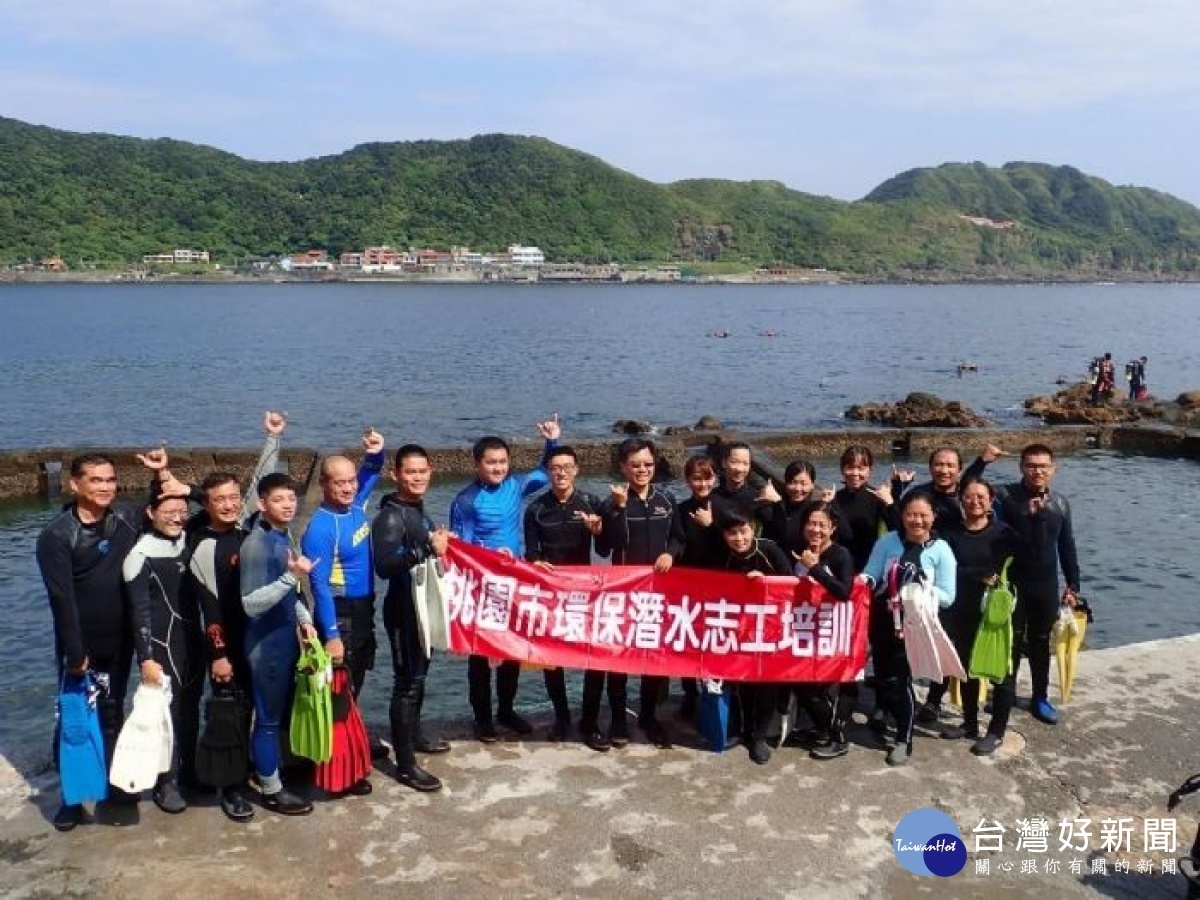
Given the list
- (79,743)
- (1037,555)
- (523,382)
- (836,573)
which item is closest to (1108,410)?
(523,382)

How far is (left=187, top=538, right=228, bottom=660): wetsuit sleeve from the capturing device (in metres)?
5.66

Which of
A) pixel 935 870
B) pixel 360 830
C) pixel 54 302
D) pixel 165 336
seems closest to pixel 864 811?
pixel 935 870

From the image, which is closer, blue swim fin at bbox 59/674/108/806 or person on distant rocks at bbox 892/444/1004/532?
blue swim fin at bbox 59/674/108/806

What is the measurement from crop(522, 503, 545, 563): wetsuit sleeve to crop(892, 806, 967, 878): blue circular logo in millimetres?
3061

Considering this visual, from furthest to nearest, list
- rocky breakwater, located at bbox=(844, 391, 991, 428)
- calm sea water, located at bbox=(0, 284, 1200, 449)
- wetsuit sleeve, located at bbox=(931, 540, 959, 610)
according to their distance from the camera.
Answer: calm sea water, located at bbox=(0, 284, 1200, 449)
rocky breakwater, located at bbox=(844, 391, 991, 428)
wetsuit sleeve, located at bbox=(931, 540, 959, 610)

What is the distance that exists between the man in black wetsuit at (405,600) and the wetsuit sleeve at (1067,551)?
15.5 ft

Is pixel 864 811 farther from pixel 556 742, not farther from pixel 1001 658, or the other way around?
pixel 556 742

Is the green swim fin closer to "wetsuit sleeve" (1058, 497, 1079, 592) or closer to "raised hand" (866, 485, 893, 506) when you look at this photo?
"raised hand" (866, 485, 893, 506)

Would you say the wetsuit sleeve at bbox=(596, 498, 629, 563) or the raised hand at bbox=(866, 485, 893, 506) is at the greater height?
the raised hand at bbox=(866, 485, 893, 506)

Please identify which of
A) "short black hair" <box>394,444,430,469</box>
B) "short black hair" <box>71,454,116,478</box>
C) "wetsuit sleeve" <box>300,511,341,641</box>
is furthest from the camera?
"short black hair" <box>394,444,430,469</box>

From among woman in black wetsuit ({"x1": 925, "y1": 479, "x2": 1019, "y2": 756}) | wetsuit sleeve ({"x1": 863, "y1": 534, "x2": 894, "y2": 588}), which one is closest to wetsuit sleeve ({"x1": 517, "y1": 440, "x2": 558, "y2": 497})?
wetsuit sleeve ({"x1": 863, "y1": 534, "x2": 894, "y2": 588})

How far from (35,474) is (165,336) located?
60.6 metres

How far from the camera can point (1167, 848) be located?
18.5ft

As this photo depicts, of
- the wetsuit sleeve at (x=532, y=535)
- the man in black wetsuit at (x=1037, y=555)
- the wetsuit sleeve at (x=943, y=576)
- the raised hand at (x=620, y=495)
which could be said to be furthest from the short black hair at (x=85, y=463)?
the man in black wetsuit at (x=1037, y=555)
